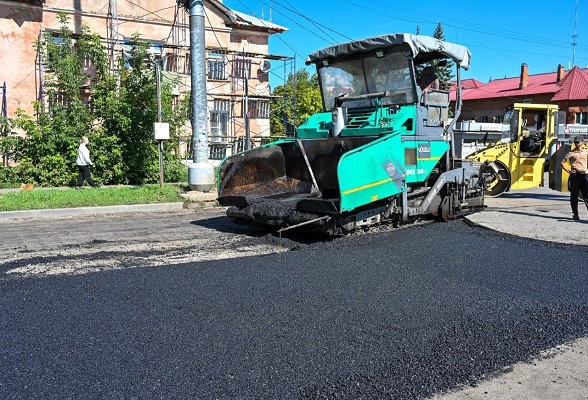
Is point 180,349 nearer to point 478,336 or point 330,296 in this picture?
point 330,296

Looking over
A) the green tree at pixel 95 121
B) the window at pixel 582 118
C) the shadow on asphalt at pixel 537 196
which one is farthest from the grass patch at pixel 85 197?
the window at pixel 582 118

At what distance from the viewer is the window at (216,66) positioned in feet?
70.9

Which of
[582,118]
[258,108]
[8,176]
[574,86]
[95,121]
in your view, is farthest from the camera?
[574,86]

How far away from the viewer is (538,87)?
42750 mm

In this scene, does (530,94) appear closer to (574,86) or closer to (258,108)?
(574,86)

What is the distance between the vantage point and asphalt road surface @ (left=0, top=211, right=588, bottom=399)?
321 cm

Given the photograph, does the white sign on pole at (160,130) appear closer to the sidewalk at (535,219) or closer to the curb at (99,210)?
the curb at (99,210)

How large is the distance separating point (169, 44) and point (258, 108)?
454 centimetres

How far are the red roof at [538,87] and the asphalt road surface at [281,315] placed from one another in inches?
1258

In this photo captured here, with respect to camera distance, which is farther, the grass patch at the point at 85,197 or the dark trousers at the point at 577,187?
the grass patch at the point at 85,197

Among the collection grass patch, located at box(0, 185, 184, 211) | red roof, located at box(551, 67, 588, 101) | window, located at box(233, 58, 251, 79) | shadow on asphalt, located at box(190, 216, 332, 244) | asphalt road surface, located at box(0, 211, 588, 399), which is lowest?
asphalt road surface, located at box(0, 211, 588, 399)

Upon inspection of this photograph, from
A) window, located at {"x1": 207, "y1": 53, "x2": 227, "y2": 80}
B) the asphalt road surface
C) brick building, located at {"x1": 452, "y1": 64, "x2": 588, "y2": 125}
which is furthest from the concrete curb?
brick building, located at {"x1": 452, "y1": 64, "x2": 588, "y2": 125}

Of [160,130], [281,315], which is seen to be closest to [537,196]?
[160,130]

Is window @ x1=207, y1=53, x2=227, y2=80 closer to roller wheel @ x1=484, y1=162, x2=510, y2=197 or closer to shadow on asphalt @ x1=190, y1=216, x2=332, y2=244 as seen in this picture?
roller wheel @ x1=484, y1=162, x2=510, y2=197
